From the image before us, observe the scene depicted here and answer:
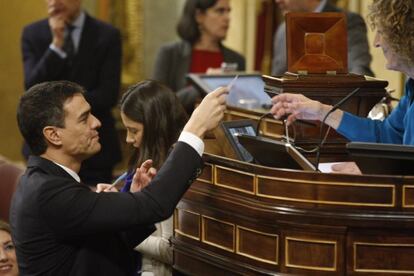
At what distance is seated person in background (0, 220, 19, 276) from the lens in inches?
157

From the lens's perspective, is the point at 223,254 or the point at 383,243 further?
the point at 223,254

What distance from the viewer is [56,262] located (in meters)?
3.14

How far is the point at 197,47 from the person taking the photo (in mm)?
6219

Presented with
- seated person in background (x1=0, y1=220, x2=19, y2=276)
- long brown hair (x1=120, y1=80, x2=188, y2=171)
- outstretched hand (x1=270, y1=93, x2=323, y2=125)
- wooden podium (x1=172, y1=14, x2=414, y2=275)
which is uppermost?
outstretched hand (x1=270, y1=93, x2=323, y2=125)

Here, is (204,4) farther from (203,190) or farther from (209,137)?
(203,190)

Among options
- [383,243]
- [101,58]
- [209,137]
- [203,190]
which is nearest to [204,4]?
[101,58]

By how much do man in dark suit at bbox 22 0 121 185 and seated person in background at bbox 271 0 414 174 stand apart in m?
2.47

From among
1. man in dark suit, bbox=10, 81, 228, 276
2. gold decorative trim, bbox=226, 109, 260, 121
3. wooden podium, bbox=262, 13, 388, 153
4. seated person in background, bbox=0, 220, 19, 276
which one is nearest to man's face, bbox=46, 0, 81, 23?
gold decorative trim, bbox=226, 109, 260, 121

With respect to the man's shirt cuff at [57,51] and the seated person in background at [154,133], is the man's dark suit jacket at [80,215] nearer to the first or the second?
the seated person in background at [154,133]

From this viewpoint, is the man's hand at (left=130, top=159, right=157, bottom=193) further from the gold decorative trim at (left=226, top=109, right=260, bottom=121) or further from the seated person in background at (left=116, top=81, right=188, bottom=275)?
the gold decorative trim at (left=226, top=109, right=260, bottom=121)

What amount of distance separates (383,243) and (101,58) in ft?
10.5

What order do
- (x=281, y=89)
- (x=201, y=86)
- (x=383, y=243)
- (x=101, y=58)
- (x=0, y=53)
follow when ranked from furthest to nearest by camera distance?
(x=0, y=53)
(x=101, y=58)
(x=201, y=86)
(x=281, y=89)
(x=383, y=243)

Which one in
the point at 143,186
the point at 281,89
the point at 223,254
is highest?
the point at 281,89

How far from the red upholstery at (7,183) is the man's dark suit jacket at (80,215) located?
1553 mm
